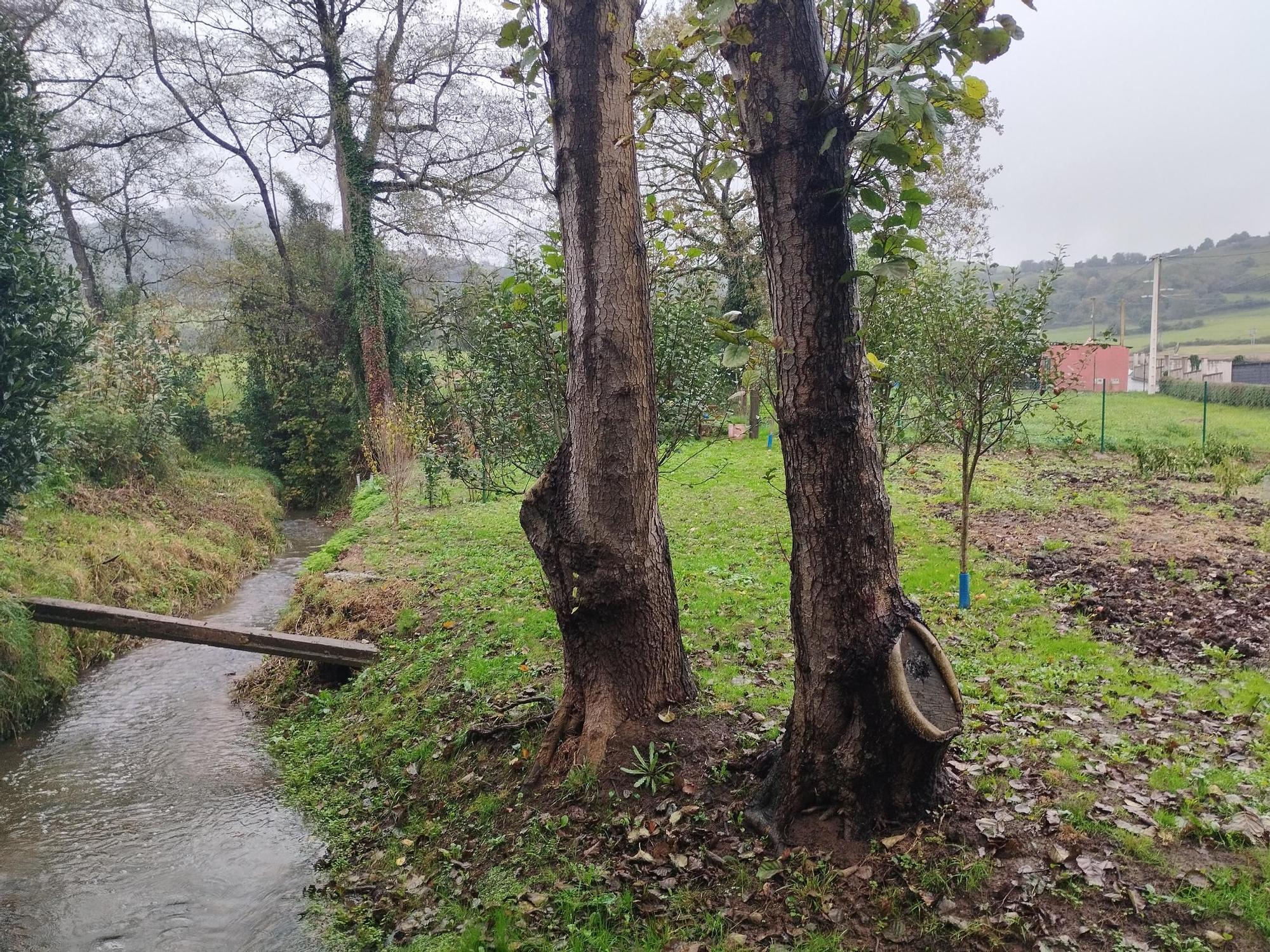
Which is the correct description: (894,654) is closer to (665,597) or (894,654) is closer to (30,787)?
(665,597)

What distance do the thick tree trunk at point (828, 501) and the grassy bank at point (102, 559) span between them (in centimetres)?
810

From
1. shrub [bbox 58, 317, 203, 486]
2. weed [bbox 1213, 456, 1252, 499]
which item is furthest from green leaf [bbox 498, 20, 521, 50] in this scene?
weed [bbox 1213, 456, 1252, 499]

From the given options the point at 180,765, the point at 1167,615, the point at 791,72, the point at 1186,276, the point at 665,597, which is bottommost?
the point at 180,765

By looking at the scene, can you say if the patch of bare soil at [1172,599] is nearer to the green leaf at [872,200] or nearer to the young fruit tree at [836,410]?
the young fruit tree at [836,410]

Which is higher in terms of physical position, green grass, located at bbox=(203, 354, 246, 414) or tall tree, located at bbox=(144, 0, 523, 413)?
tall tree, located at bbox=(144, 0, 523, 413)

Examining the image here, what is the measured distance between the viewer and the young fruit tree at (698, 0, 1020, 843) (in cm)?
290

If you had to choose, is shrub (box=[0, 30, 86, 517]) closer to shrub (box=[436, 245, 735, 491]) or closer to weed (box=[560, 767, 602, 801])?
shrub (box=[436, 245, 735, 491])

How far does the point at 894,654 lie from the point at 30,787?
7.23 meters

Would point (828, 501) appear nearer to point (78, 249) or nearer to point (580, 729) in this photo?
point (580, 729)

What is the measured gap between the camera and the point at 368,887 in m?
4.51

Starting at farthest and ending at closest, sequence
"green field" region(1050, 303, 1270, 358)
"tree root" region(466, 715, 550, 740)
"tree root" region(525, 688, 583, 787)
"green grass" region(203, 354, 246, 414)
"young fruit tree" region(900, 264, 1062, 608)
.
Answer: "green field" region(1050, 303, 1270, 358) → "green grass" region(203, 354, 246, 414) → "young fruit tree" region(900, 264, 1062, 608) → "tree root" region(466, 715, 550, 740) → "tree root" region(525, 688, 583, 787)

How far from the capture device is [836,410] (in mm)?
3131

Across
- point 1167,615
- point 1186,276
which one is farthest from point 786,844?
point 1186,276

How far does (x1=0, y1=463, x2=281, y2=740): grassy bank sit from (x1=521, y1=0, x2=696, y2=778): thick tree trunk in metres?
6.70
